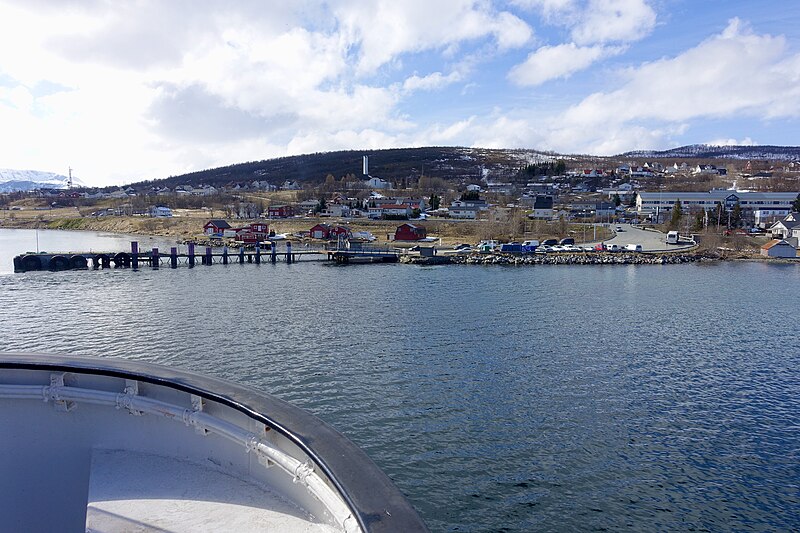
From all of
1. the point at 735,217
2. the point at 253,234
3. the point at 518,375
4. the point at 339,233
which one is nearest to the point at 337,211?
the point at 253,234

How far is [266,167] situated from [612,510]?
147m

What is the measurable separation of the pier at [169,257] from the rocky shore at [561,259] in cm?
338

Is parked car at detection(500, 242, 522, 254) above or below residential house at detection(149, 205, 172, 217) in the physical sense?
below

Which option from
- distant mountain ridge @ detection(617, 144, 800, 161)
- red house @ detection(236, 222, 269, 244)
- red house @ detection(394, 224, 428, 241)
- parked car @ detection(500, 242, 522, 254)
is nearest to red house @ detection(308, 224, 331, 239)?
red house @ detection(236, 222, 269, 244)

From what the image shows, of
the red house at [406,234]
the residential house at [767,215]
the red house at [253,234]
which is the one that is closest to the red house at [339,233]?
the red house at [406,234]

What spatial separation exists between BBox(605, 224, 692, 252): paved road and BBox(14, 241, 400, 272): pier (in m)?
18.8

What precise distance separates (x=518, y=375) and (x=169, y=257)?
30.4 metres

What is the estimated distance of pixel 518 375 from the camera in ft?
39.7

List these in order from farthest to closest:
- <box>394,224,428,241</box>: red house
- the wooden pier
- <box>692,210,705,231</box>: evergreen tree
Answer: <box>692,210,705,231</box>: evergreen tree, <box>394,224,428,241</box>: red house, the wooden pier

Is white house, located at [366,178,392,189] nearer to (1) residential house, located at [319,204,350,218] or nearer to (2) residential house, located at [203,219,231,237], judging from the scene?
(1) residential house, located at [319,204,350,218]

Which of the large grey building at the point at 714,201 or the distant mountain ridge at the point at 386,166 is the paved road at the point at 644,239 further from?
the distant mountain ridge at the point at 386,166

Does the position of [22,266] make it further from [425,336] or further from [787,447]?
[787,447]

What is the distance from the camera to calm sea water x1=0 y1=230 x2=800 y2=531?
745 cm

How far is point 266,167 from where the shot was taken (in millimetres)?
145000
